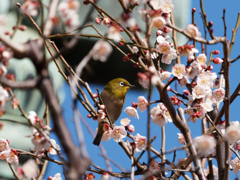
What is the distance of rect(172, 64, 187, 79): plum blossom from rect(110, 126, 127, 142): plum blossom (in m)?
0.68

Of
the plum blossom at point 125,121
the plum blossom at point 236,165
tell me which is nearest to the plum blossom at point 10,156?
the plum blossom at point 125,121

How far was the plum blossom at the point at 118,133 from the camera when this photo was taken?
2.70 meters

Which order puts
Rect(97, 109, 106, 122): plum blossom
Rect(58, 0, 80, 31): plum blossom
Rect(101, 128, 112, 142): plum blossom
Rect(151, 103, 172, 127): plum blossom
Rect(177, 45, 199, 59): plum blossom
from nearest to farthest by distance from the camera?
Rect(58, 0, 80, 31): plum blossom < Rect(177, 45, 199, 59): plum blossom < Rect(151, 103, 172, 127): plum blossom < Rect(97, 109, 106, 122): plum blossom < Rect(101, 128, 112, 142): plum blossom

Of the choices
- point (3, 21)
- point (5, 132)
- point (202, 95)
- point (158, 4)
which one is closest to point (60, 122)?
point (3, 21)

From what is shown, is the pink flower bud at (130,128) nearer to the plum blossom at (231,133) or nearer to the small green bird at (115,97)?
the plum blossom at (231,133)

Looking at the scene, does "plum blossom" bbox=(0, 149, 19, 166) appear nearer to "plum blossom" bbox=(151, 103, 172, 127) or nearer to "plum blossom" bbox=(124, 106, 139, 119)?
"plum blossom" bbox=(124, 106, 139, 119)

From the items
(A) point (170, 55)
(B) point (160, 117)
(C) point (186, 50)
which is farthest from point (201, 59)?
(B) point (160, 117)

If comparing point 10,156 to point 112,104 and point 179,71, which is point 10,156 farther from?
point 112,104

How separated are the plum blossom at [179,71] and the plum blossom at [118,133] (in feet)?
2.22

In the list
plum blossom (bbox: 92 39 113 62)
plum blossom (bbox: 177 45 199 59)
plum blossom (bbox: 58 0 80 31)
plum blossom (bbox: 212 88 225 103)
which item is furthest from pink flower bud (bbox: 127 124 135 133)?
plum blossom (bbox: 58 0 80 31)

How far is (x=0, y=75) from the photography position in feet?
5.51

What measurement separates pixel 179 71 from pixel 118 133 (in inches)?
30.2

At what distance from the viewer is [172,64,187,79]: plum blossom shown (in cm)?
234

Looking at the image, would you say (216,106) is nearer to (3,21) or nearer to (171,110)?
(171,110)
